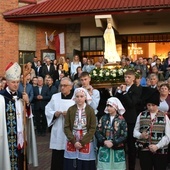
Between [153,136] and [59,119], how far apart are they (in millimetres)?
1928

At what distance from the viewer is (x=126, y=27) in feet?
67.3

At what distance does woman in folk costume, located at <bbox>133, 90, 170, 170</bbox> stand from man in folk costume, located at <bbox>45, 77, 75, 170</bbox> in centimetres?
155

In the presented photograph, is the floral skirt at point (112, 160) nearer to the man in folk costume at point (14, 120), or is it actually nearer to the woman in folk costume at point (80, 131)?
the woman in folk costume at point (80, 131)

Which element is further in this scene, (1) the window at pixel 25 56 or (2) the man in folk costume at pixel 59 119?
(1) the window at pixel 25 56

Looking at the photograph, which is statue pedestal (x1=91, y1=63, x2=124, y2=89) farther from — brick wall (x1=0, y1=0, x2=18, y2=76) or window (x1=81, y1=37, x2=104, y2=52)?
window (x1=81, y1=37, x2=104, y2=52)

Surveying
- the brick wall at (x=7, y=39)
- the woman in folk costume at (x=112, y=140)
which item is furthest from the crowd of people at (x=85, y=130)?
the brick wall at (x=7, y=39)

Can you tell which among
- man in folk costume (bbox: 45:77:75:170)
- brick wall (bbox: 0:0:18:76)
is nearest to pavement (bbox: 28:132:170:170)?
man in folk costume (bbox: 45:77:75:170)

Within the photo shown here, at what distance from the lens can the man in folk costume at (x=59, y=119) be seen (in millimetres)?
7113

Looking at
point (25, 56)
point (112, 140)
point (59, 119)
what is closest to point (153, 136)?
point (112, 140)

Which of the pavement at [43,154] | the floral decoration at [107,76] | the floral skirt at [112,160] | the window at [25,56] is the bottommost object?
the pavement at [43,154]

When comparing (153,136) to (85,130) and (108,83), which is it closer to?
(85,130)

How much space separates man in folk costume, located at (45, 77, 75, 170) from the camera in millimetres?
7113

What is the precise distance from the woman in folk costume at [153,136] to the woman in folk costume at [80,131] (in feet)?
2.87

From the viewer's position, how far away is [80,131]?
21.3 ft
